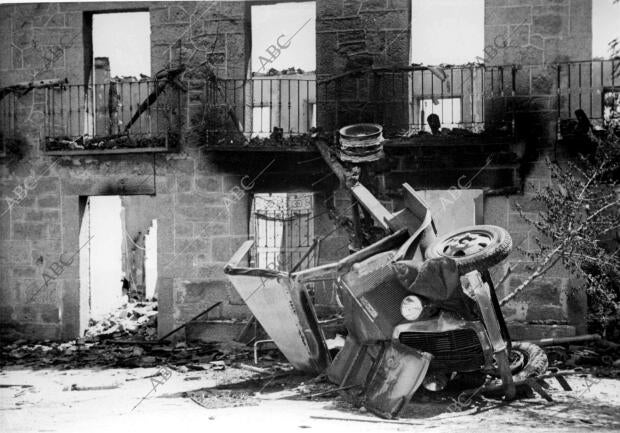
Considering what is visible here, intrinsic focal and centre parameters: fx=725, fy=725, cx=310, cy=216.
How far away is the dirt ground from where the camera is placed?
7109 millimetres

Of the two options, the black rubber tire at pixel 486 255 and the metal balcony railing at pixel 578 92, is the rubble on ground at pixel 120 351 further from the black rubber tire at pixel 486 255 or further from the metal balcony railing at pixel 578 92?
the metal balcony railing at pixel 578 92

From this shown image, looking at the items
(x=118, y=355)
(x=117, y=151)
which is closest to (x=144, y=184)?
(x=117, y=151)

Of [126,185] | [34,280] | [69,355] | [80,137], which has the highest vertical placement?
[80,137]

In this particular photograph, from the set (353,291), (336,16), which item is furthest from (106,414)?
(336,16)

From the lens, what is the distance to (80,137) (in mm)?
13219

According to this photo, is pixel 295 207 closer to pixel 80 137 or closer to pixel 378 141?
pixel 80 137

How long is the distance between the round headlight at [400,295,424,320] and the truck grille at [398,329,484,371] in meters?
0.18

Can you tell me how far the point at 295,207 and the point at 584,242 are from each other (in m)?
8.87

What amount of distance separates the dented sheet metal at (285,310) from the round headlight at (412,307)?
1.36 m

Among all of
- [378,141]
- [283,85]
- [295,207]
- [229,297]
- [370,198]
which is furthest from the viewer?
[283,85]

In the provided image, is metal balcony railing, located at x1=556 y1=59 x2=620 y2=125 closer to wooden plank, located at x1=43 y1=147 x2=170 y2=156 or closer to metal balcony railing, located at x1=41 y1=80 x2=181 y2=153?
metal balcony railing, located at x1=41 y1=80 x2=181 y2=153

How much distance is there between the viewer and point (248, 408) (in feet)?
25.9

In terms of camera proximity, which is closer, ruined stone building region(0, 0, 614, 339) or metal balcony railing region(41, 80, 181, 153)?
ruined stone building region(0, 0, 614, 339)

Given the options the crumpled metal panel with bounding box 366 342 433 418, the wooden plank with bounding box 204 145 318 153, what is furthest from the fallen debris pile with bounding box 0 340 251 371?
the crumpled metal panel with bounding box 366 342 433 418
